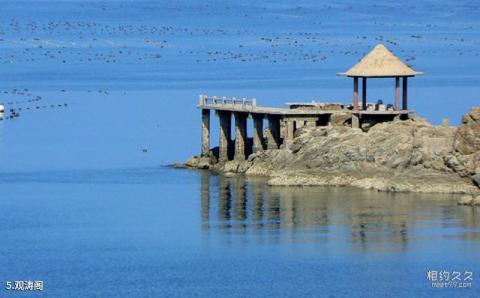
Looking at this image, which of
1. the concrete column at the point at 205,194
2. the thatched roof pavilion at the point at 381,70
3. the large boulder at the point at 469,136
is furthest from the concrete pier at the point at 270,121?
the large boulder at the point at 469,136

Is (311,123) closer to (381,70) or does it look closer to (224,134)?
(381,70)

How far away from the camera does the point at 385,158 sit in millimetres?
52281

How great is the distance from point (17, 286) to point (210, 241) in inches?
277

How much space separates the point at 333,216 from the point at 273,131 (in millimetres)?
9242

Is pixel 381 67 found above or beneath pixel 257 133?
above

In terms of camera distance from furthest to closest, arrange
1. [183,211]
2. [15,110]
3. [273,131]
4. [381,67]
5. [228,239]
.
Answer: [15,110] < [273,131] < [381,67] < [183,211] < [228,239]

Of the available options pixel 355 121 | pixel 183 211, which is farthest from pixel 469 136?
pixel 183 211

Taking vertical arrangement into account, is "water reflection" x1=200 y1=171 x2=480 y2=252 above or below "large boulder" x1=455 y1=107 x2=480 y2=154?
below

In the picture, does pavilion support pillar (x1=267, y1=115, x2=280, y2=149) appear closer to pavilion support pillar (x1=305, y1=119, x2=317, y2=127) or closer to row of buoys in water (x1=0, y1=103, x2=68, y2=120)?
pavilion support pillar (x1=305, y1=119, x2=317, y2=127)

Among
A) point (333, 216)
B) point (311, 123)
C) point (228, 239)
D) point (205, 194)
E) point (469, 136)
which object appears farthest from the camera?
point (311, 123)

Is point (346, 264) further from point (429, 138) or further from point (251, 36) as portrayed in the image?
point (251, 36)

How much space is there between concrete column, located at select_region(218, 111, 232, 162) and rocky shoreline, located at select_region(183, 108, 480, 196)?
133 inches

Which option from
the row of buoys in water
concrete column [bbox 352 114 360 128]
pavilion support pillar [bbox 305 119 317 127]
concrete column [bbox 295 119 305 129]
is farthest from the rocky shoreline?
the row of buoys in water

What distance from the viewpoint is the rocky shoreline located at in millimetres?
50688
